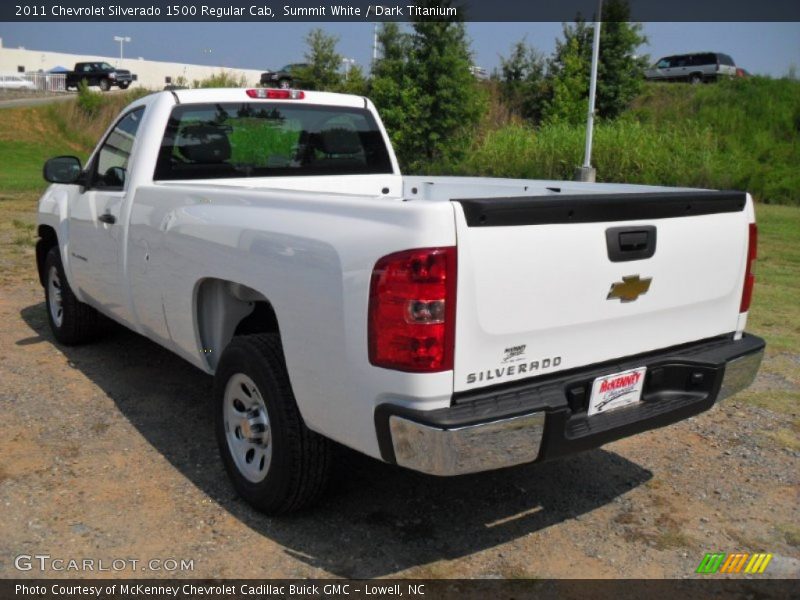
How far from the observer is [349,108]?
5426mm

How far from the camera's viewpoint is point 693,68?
119 ft

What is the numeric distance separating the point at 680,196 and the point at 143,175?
2.89m

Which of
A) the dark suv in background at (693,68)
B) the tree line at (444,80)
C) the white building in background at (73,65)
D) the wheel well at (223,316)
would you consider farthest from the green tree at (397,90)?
the white building in background at (73,65)

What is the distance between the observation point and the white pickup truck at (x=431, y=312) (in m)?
2.65

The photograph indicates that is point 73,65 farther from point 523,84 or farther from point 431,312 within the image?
point 431,312

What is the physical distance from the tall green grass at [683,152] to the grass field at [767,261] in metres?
0.30

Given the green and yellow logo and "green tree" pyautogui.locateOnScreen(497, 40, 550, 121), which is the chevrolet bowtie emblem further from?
"green tree" pyautogui.locateOnScreen(497, 40, 550, 121)

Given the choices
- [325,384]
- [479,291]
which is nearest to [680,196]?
[479,291]

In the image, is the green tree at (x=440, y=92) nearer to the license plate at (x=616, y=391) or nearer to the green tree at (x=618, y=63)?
the green tree at (x=618, y=63)

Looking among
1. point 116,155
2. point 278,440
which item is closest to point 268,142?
point 116,155

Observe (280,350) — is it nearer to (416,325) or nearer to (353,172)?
(416,325)

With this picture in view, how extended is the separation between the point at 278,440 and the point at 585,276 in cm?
140

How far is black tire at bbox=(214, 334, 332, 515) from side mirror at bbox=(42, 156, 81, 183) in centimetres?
233
